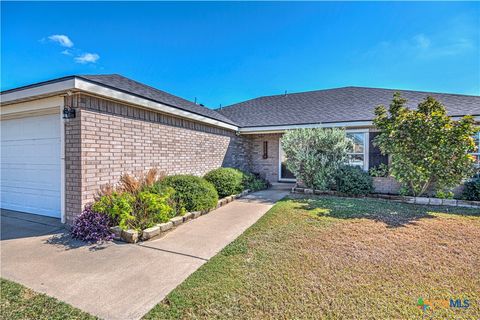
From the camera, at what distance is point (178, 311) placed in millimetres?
2230

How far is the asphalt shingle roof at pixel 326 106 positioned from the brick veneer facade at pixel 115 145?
15.3 ft

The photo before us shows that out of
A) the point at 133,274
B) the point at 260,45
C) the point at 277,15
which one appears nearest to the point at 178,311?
the point at 133,274

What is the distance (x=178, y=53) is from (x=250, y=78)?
517cm

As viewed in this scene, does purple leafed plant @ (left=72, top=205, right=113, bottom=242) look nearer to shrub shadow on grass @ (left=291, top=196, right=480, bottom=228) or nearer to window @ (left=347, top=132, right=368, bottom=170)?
shrub shadow on grass @ (left=291, top=196, right=480, bottom=228)

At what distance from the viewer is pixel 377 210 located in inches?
233

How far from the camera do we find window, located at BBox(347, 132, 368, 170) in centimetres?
933

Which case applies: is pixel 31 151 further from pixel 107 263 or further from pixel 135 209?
pixel 107 263

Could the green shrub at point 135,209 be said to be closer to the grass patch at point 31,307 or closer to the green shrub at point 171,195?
the green shrub at point 171,195

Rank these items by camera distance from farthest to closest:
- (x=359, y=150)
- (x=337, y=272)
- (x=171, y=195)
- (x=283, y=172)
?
1. (x=283, y=172)
2. (x=359, y=150)
3. (x=171, y=195)
4. (x=337, y=272)

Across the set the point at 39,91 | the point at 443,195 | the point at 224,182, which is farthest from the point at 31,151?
the point at 443,195

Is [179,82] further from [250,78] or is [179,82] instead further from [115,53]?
[115,53]

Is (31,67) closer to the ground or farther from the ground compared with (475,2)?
closer to the ground

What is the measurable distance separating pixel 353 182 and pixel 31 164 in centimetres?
1020

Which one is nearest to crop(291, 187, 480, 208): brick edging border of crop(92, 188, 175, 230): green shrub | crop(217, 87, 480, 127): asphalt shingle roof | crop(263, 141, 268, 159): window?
crop(217, 87, 480, 127): asphalt shingle roof
